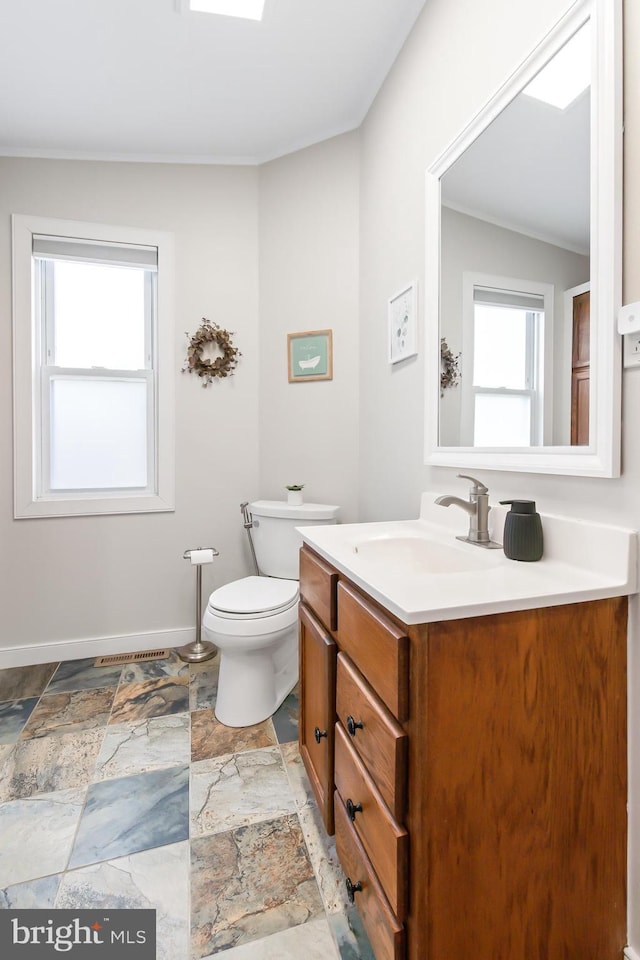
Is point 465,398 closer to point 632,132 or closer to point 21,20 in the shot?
point 632,132

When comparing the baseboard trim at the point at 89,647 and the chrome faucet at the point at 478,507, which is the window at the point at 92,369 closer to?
the baseboard trim at the point at 89,647

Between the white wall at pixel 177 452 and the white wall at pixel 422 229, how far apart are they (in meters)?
0.71

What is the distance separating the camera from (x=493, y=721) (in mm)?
734

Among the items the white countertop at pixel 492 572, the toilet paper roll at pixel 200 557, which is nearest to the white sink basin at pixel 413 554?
the white countertop at pixel 492 572

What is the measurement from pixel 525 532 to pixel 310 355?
1.64 meters

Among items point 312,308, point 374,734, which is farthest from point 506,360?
point 312,308

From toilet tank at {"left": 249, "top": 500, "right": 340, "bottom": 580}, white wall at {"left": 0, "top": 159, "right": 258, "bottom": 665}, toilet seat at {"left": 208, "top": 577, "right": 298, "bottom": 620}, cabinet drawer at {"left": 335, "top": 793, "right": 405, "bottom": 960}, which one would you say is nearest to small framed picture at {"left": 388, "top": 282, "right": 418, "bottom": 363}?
toilet tank at {"left": 249, "top": 500, "right": 340, "bottom": 580}

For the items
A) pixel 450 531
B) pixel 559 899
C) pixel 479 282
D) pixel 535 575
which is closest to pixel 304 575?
pixel 450 531

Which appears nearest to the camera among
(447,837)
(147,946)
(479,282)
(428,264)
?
(447,837)

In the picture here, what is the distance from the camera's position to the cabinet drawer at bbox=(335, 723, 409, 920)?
740 millimetres

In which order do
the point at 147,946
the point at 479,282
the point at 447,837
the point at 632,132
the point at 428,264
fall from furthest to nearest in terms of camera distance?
the point at 428,264
the point at 479,282
the point at 147,946
the point at 632,132
the point at 447,837

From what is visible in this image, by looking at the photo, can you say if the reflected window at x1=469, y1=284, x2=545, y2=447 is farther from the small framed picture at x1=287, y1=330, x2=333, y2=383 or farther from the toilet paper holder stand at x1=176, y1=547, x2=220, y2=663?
the toilet paper holder stand at x1=176, y1=547, x2=220, y2=663

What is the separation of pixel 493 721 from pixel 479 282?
3.68 ft

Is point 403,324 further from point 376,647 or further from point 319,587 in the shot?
point 376,647
